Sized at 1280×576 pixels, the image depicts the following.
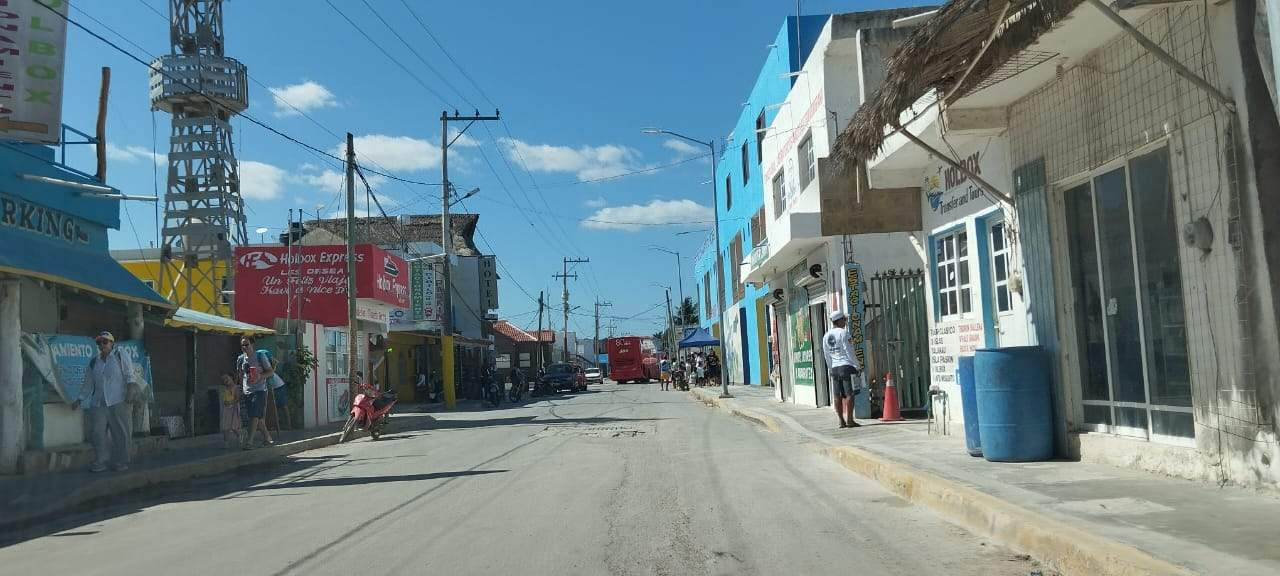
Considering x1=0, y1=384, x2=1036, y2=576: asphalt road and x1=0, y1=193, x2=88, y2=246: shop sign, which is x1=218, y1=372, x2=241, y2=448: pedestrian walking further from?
x1=0, y1=193, x2=88, y2=246: shop sign

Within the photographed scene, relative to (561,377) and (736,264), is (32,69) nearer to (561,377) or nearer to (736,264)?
(736,264)

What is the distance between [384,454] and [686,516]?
862 centimetres

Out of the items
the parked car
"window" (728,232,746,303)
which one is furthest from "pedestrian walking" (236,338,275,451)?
the parked car

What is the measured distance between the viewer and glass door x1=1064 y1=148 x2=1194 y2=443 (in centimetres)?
737

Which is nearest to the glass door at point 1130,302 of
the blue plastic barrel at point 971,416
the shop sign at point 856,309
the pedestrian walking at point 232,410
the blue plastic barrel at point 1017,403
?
the blue plastic barrel at point 1017,403

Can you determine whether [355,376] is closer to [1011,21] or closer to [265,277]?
[265,277]

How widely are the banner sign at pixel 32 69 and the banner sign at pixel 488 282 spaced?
5195 centimetres

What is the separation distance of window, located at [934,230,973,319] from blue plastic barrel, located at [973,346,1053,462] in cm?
291

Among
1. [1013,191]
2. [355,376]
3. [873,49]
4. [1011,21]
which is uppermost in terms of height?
[873,49]

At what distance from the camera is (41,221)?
13.8m

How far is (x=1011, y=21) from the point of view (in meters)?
7.37

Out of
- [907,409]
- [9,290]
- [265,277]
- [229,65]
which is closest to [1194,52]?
[907,409]

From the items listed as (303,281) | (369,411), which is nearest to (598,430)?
(369,411)

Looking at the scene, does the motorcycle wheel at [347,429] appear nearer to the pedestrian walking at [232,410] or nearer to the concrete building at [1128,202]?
the pedestrian walking at [232,410]
